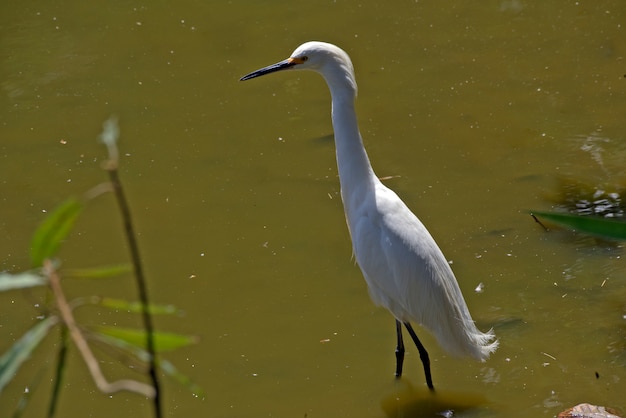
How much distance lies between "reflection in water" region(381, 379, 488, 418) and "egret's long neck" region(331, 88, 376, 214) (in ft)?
2.58

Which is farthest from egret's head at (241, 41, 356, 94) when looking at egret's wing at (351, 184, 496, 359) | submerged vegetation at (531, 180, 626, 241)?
submerged vegetation at (531, 180, 626, 241)

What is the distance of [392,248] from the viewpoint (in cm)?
327

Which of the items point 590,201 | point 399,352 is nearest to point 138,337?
point 399,352

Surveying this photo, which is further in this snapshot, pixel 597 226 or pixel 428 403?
pixel 428 403

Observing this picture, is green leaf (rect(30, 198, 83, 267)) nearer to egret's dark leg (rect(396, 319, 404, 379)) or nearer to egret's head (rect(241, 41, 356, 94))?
egret's head (rect(241, 41, 356, 94))

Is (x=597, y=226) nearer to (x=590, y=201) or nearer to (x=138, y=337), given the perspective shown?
(x=138, y=337)

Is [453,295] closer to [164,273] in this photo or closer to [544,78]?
[164,273]

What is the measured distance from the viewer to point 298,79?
5.94 metres

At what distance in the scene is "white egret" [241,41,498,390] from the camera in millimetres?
3268

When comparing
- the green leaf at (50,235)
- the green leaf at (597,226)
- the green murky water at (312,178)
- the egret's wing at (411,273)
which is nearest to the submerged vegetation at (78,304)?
the green leaf at (50,235)

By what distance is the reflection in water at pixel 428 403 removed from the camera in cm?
337

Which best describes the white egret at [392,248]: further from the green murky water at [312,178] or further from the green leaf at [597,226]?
the green leaf at [597,226]

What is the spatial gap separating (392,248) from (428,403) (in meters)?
0.65

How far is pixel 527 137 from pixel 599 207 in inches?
31.7
